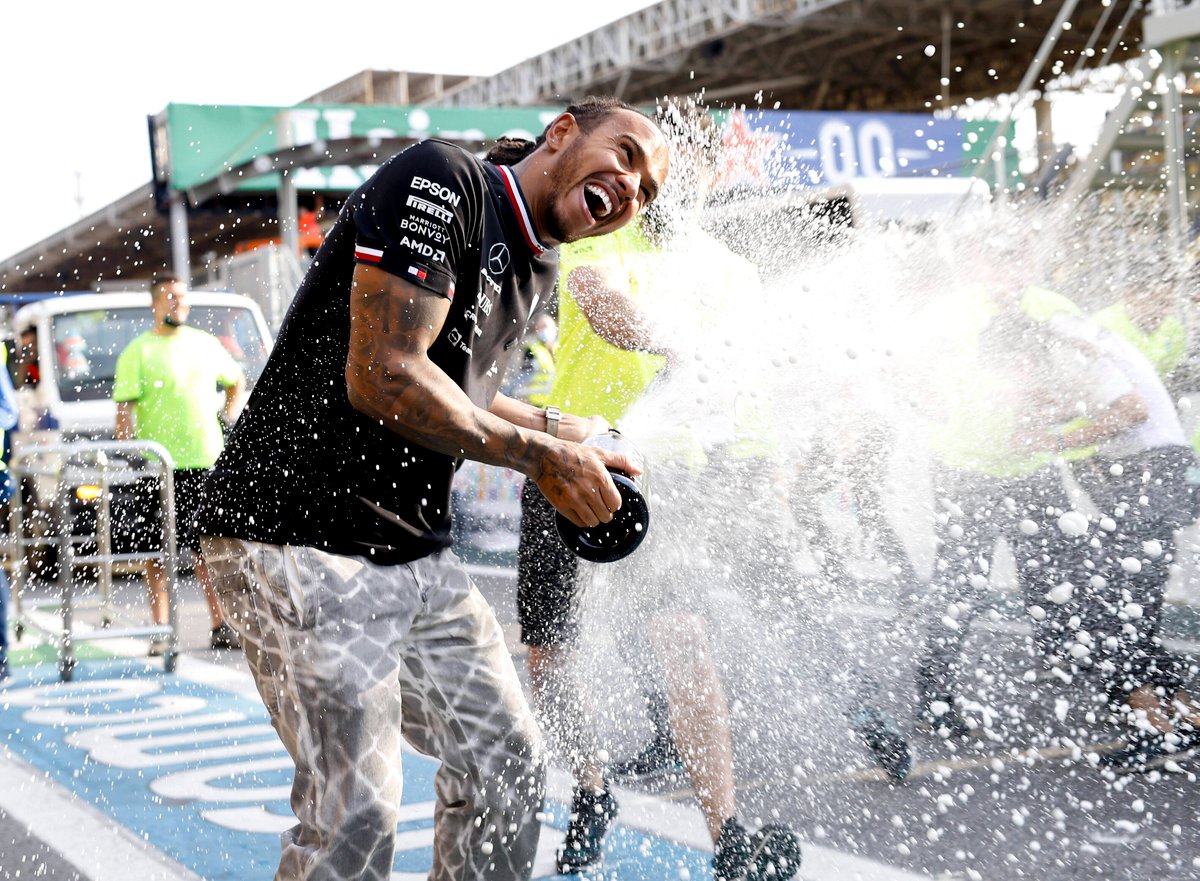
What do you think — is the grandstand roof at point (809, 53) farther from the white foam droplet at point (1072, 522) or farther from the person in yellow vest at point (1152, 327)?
the white foam droplet at point (1072, 522)

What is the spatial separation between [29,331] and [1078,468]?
28.4 ft

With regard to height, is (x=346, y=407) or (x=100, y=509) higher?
(x=346, y=407)

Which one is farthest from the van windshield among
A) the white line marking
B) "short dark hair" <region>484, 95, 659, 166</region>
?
"short dark hair" <region>484, 95, 659, 166</region>

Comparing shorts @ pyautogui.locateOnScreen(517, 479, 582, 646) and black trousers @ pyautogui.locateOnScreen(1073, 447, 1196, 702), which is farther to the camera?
black trousers @ pyautogui.locateOnScreen(1073, 447, 1196, 702)

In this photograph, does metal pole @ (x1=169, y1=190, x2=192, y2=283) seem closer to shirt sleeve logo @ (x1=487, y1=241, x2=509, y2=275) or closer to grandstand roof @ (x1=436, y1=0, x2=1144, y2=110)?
grandstand roof @ (x1=436, y1=0, x2=1144, y2=110)

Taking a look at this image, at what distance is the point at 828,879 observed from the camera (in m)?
3.54

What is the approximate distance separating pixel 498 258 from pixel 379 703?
2.70 feet

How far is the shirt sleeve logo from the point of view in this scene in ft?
8.29

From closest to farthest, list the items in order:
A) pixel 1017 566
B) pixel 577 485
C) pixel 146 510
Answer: pixel 577 485 → pixel 1017 566 → pixel 146 510

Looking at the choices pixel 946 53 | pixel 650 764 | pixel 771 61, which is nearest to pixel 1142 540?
pixel 650 764

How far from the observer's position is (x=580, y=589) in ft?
12.7

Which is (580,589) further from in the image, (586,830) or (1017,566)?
(1017,566)

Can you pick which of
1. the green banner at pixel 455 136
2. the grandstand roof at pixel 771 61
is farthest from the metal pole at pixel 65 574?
the grandstand roof at pixel 771 61

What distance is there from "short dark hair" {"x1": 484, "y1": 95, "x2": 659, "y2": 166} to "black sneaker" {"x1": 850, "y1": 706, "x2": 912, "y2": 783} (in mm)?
2466
